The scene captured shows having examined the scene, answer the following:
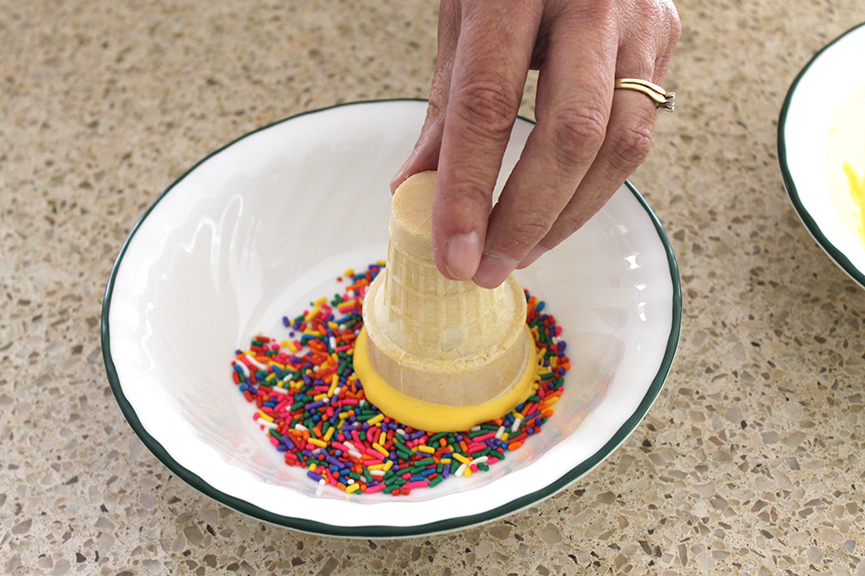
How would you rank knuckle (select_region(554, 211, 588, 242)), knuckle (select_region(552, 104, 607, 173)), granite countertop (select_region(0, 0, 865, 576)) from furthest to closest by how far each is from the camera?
granite countertop (select_region(0, 0, 865, 576)), knuckle (select_region(554, 211, 588, 242)), knuckle (select_region(552, 104, 607, 173))

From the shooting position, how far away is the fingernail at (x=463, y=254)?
782 millimetres

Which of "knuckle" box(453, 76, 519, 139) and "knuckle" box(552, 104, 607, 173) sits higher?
"knuckle" box(453, 76, 519, 139)

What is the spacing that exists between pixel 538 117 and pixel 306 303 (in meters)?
0.69

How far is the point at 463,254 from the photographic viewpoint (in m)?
0.79

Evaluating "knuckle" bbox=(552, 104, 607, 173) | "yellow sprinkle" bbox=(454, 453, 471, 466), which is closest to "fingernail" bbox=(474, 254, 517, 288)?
"knuckle" bbox=(552, 104, 607, 173)

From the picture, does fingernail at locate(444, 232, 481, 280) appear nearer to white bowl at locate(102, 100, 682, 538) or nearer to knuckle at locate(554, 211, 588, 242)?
knuckle at locate(554, 211, 588, 242)

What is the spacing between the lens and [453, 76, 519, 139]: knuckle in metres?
0.72

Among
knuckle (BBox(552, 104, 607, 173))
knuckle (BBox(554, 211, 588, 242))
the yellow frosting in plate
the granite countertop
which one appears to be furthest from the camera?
the yellow frosting in plate

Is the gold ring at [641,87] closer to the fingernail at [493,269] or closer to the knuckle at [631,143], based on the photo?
the knuckle at [631,143]

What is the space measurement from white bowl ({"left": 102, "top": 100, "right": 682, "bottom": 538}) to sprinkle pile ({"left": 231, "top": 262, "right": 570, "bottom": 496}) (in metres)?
0.02

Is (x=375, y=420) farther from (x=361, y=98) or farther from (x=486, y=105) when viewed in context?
(x=361, y=98)

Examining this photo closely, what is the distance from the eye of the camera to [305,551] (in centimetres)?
98

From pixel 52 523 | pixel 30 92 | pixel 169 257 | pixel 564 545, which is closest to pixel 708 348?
pixel 564 545

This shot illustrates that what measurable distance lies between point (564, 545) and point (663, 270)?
408mm
